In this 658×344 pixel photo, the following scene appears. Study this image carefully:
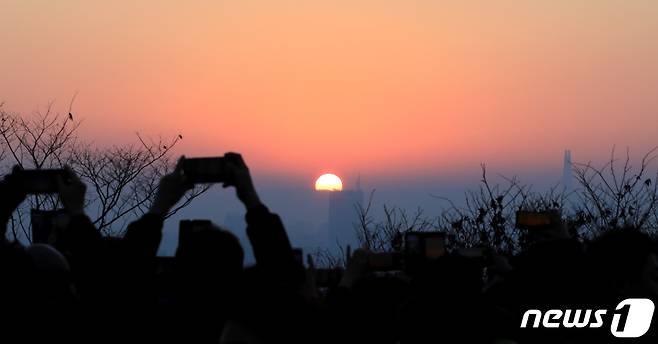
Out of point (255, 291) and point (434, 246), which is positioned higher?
point (434, 246)

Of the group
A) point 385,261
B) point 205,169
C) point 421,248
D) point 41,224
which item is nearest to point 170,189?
point 205,169

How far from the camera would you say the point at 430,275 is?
4.67m

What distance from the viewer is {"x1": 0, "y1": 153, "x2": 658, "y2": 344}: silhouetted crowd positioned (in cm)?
381

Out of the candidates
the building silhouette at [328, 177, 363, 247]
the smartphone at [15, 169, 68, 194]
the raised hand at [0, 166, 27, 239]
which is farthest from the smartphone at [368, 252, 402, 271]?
the building silhouette at [328, 177, 363, 247]

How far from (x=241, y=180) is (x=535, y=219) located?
10.2ft

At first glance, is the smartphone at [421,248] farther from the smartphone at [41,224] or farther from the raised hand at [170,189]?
the smartphone at [41,224]

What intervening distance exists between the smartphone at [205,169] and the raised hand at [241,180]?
0.11 ft

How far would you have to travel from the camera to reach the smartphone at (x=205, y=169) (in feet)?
15.4

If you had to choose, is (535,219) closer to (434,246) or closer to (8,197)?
(434,246)

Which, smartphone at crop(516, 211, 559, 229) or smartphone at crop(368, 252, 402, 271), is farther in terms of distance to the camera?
smartphone at crop(516, 211, 559, 229)

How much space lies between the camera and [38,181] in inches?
209

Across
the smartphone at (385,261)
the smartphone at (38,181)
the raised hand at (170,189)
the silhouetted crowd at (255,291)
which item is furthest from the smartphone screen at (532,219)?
the smartphone at (38,181)

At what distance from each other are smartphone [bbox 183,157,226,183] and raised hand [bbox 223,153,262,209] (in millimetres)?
35

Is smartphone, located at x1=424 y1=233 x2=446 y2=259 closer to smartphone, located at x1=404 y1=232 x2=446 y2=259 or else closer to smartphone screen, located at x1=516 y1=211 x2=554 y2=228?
smartphone, located at x1=404 y1=232 x2=446 y2=259
